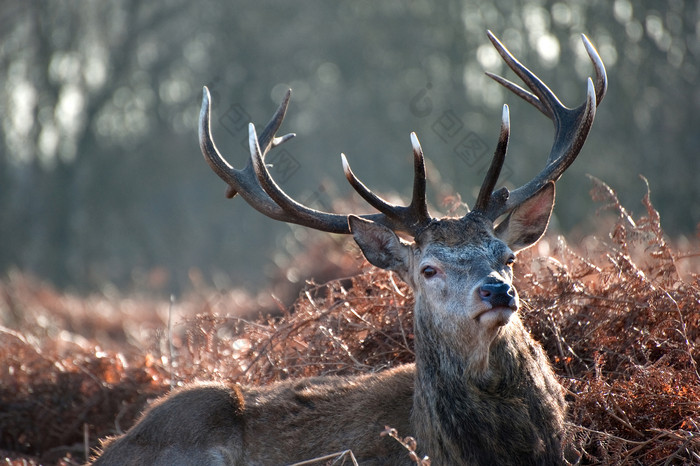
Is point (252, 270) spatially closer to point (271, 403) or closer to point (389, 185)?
point (389, 185)

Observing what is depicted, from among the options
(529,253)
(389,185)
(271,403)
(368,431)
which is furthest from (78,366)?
(389,185)

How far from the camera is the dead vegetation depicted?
4.84 meters

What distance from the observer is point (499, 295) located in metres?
4.32

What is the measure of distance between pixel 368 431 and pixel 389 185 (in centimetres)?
2373

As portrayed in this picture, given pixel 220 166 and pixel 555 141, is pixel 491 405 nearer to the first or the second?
pixel 555 141

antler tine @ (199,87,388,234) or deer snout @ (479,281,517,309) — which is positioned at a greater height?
antler tine @ (199,87,388,234)

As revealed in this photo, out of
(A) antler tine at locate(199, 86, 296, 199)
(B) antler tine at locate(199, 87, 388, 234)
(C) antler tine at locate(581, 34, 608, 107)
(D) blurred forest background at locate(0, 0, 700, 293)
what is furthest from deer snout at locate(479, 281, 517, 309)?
(D) blurred forest background at locate(0, 0, 700, 293)

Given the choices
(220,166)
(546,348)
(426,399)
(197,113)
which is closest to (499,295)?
(426,399)

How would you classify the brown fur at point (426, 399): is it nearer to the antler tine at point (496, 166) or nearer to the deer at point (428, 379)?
the deer at point (428, 379)

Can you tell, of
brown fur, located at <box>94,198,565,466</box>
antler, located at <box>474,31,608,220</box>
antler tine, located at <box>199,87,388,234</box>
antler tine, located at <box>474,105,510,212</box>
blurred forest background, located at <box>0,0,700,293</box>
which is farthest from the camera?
blurred forest background, located at <box>0,0,700,293</box>

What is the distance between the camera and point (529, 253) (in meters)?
6.56

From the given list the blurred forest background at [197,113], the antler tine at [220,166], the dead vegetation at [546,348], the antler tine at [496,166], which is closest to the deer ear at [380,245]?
the antler tine at [496,166]

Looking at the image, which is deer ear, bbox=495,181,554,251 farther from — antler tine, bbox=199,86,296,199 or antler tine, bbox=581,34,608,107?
antler tine, bbox=199,86,296,199

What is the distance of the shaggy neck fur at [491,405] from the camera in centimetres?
441
